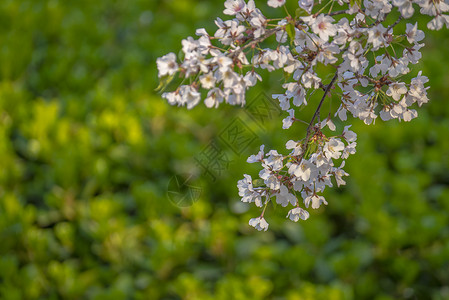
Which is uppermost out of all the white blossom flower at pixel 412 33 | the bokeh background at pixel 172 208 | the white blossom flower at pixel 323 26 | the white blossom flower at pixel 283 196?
the white blossom flower at pixel 323 26

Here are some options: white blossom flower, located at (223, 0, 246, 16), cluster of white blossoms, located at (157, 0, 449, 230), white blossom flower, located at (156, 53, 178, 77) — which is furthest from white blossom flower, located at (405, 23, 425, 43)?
white blossom flower, located at (156, 53, 178, 77)

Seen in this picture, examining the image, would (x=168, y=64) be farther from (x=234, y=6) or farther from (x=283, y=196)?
(x=283, y=196)

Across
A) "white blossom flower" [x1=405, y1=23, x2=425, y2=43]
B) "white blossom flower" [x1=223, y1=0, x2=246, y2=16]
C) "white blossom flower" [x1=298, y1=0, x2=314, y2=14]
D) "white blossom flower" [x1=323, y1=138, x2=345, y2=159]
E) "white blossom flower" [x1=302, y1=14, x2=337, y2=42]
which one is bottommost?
"white blossom flower" [x1=323, y1=138, x2=345, y2=159]

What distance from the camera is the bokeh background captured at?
1970 millimetres

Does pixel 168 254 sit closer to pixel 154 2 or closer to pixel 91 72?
pixel 91 72

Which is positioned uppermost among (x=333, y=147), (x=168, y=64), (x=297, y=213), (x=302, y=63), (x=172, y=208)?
(x=168, y=64)

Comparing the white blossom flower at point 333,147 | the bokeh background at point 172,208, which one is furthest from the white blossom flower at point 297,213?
the bokeh background at point 172,208

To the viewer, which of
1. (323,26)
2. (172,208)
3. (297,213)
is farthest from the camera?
Answer: (172,208)

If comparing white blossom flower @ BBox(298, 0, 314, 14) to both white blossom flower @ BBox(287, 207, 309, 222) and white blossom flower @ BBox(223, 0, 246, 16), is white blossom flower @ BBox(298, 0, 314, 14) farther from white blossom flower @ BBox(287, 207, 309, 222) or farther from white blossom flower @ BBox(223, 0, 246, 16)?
white blossom flower @ BBox(287, 207, 309, 222)

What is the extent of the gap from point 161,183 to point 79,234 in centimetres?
43

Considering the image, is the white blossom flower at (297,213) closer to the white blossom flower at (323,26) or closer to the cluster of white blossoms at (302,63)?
the cluster of white blossoms at (302,63)

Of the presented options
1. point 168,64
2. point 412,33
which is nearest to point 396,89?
point 412,33

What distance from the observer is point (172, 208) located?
2.15m

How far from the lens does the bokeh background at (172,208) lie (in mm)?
1970
